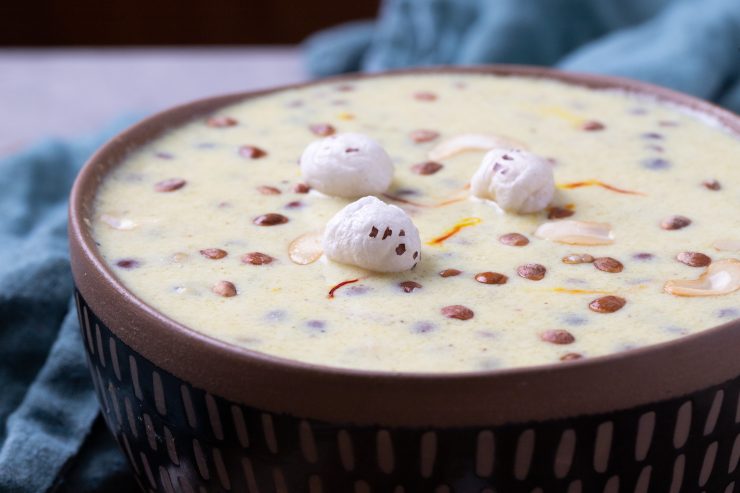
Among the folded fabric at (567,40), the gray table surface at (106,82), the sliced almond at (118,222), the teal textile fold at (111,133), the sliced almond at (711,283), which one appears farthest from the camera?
the gray table surface at (106,82)

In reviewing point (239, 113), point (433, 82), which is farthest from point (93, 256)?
point (433, 82)

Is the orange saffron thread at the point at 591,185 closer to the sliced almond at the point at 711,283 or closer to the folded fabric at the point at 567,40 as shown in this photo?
the sliced almond at the point at 711,283

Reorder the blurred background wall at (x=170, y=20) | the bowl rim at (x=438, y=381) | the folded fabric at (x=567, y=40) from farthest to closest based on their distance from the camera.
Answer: the blurred background wall at (x=170, y=20)
the folded fabric at (x=567, y=40)
the bowl rim at (x=438, y=381)

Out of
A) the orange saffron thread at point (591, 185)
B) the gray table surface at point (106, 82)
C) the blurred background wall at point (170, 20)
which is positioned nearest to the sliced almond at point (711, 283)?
the orange saffron thread at point (591, 185)

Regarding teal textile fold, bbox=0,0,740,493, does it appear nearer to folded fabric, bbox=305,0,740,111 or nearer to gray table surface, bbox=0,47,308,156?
folded fabric, bbox=305,0,740,111

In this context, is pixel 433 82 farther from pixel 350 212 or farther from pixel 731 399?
pixel 731 399

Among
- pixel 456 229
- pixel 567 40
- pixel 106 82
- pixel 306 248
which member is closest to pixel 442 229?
pixel 456 229

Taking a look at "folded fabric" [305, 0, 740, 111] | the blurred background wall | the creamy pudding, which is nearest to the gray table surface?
"folded fabric" [305, 0, 740, 111]
